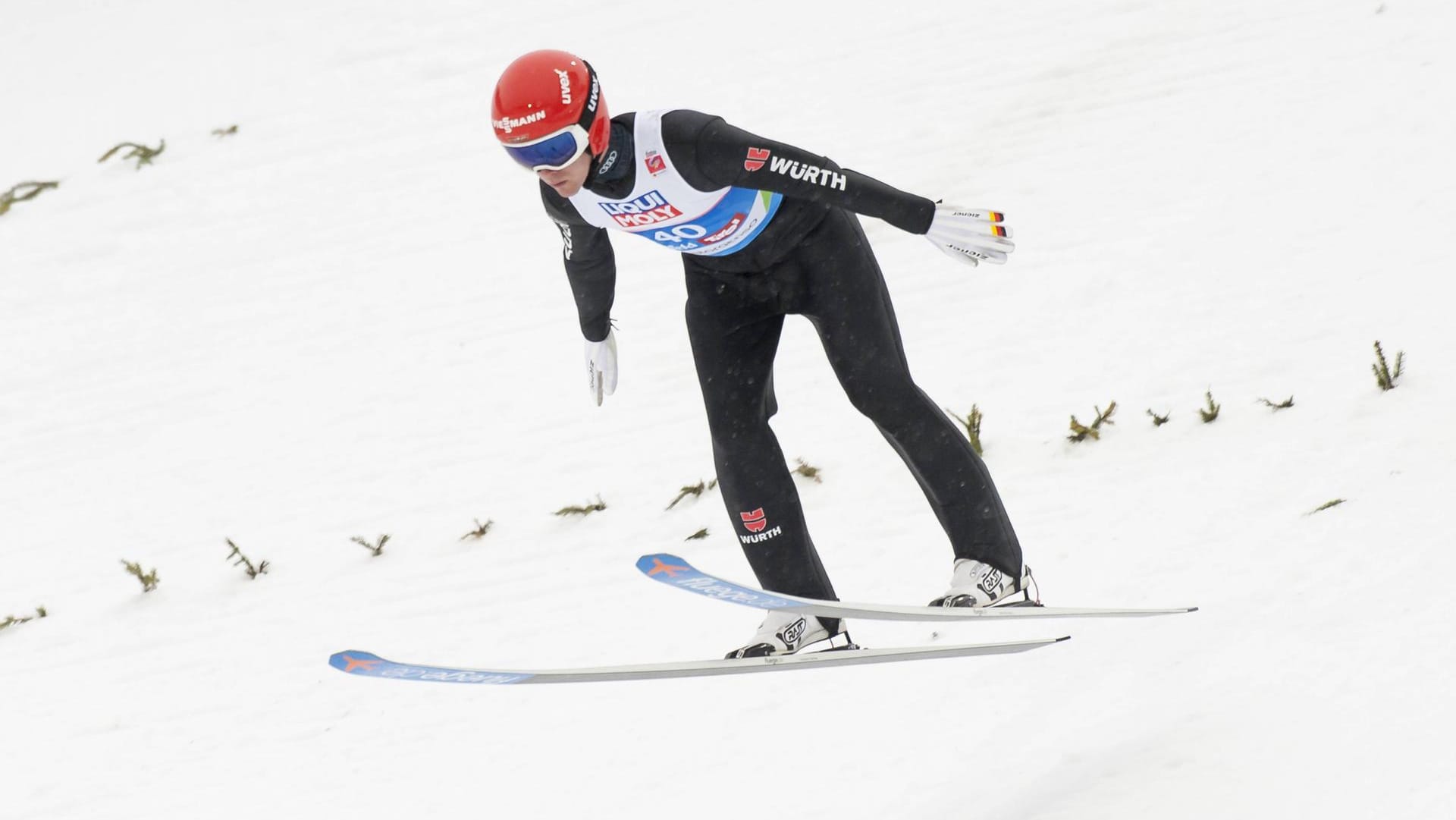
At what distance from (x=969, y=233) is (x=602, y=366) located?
1444 mm

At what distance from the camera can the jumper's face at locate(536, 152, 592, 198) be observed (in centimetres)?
371

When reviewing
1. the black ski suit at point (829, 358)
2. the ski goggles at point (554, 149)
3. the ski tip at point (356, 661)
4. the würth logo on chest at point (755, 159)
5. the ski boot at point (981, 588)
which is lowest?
the ski boot at point (981, 588)

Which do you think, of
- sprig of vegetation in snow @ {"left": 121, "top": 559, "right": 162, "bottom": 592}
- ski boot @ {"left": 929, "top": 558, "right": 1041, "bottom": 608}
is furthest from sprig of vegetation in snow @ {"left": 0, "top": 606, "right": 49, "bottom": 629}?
ski boot @ {"left": 929, "top": 558, "right": 1041, "bottom": 608}

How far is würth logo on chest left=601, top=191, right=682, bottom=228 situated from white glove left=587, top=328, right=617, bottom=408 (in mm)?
841

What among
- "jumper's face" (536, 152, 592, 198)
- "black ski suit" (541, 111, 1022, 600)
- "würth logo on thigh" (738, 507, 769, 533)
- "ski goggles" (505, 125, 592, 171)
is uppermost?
"ski goggles" (505, 125, 592, 171)

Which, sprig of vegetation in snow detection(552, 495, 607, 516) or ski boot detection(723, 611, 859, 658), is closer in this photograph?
ski boot detection(723, 611, 859, 658)

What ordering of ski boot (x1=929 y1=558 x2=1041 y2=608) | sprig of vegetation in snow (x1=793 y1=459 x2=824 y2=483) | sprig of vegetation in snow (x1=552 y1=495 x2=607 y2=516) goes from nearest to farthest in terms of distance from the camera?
ski boot (x1=929 y1=558 x2=1041 y2=608) < sprig of vegetation in snow (x1=793 y1=459 x2=824 y2=483) < sprig of vegetation in snow (x1=552 y1=495 x2=607 y2=516)

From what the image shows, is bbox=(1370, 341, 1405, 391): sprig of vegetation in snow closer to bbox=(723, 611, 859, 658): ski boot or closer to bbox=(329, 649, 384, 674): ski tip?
bbox=(723, 611, 859, 658): ski boot

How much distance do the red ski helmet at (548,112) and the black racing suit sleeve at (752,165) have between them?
234 millimetres

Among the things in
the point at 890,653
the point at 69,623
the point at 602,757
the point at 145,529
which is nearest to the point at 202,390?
the point at 145,529

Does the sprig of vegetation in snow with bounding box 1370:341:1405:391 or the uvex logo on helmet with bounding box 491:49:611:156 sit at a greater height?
the uvex logo on helmet with bounding box 491:49:611:156

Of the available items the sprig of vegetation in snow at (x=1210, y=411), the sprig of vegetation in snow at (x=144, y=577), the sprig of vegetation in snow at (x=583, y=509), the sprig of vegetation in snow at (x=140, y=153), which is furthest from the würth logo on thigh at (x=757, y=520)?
the sprig of vegetation in snow at (x=140, y=153)

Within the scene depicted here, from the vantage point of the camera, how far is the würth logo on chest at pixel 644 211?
379 centimetres

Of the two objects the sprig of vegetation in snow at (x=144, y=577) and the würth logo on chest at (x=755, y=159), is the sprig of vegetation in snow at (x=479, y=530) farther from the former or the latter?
the würth logo on chest at (x=755, y=159)
